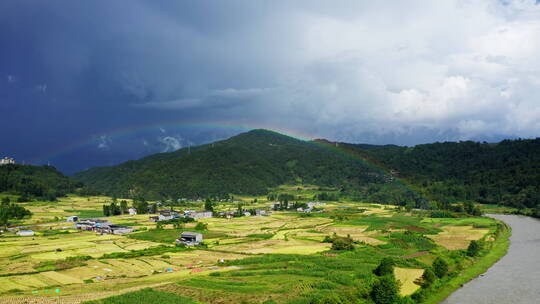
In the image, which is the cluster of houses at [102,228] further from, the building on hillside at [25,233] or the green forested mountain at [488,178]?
the green forested mountain at [488,178]

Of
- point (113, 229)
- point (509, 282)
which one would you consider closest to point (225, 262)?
point (509, 282)

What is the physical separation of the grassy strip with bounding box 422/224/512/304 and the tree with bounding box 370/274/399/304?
542 centimetres

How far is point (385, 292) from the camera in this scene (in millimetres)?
30234

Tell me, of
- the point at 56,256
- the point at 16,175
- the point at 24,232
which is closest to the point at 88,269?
the point at 56,256

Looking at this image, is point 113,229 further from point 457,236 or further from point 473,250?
point 457,236

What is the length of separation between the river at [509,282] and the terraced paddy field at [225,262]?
370 cm

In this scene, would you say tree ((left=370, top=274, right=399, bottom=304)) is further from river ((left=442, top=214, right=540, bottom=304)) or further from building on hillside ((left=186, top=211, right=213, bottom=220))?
building on hillside ((left=186, top=211, right=213, bottom=220))

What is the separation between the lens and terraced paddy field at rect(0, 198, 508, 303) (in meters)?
32.0

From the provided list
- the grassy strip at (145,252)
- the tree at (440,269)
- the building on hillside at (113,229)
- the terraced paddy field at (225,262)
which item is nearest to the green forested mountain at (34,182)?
the terraced paddy field at (225,262)

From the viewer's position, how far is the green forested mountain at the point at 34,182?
132 metres

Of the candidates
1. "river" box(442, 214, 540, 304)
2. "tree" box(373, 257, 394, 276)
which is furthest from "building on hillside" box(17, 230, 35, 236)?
"river" box(442, 214, 540, 304)

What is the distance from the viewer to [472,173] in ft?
568

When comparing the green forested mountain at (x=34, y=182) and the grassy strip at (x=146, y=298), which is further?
the green forested mountain at (x=34, y=182)

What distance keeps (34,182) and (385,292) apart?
5777 inches
